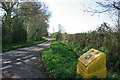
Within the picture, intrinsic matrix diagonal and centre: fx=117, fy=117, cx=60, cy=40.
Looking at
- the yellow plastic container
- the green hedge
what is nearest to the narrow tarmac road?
the green hedge

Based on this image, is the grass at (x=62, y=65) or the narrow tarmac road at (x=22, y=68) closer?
the grass at (x=62, y=65)

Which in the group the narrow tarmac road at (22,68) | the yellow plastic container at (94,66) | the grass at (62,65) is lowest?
the narrow tarmac road at (22,68)

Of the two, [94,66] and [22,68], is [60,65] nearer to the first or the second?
[22,68]

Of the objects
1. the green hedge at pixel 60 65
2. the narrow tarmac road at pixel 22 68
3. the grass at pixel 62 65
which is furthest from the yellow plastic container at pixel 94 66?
the narrow tarmac road at pixel 22 68

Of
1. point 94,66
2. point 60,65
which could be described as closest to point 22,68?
point 60,65

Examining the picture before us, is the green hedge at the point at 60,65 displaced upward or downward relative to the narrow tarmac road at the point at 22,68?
upward

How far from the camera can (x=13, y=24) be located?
65.7 ft

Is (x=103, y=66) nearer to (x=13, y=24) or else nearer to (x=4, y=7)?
(x=13, y=24)

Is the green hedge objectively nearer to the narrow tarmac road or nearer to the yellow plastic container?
the narrow tarmac road

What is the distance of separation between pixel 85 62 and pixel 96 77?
0.56 m

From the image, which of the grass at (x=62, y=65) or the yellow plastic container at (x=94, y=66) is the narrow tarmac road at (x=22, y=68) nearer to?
Result: the grass at (x=62, y=65)

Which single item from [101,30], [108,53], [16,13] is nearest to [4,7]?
[16,13]

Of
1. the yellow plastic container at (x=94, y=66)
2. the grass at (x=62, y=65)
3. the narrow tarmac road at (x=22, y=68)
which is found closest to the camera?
the yellow plastic container at (x=94, y=66)

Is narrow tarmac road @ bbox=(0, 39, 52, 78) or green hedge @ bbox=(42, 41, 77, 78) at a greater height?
green hedge @ bbox=(42, 41, 77, 78)
